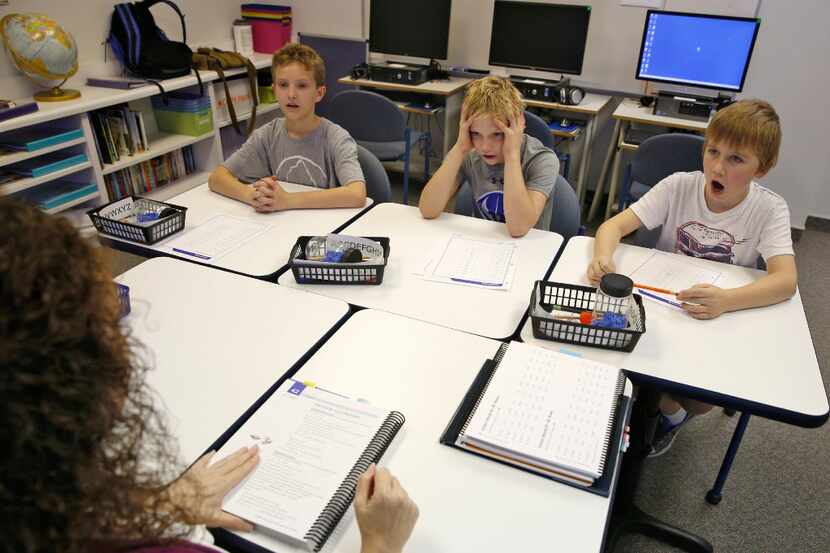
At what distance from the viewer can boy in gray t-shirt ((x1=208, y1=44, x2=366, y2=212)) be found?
2045mm

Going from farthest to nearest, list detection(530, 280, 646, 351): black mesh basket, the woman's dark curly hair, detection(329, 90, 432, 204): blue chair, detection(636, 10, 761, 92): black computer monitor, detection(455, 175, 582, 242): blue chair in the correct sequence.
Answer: detection(329, 90, 432, 204): blue chair → detection(636, 10, 761, 92): black computer monitor → detection(455, 175, 582, 242): blue chair → detection(530, 280, 646, 351): black mesh basket → the woman's dark curly hair

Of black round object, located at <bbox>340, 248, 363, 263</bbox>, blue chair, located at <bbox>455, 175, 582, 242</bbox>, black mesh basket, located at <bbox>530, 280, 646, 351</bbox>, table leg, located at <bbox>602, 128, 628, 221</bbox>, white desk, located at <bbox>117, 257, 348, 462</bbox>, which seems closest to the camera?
white desk, located at <bbox>117, 257, 348, 462</bbox>

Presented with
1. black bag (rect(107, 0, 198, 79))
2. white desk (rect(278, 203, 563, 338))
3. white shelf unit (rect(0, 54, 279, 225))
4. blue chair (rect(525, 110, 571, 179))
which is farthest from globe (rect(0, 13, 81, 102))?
blue chair (rect(525, 110, 571, 179))

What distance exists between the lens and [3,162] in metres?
2.47

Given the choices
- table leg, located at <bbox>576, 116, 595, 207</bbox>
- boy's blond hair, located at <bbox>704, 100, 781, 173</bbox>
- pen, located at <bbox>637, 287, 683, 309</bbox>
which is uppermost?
boy's blond hair, located at <bbox>704, 100, 781, 173</bbox>

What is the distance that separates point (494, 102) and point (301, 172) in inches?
31.3

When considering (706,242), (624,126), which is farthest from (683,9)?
(706,242)

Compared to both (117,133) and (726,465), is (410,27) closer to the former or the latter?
(117,133)

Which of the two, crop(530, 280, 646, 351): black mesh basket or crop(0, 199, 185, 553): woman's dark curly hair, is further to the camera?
crop(530, 280, 646, 351): black mesh basket

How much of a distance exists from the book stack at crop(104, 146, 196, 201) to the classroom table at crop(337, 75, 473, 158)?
46.4 inches

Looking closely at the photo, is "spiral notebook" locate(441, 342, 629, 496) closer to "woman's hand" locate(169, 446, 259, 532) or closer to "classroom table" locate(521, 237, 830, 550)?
"classroom table" locate(521, 237, 830, 550)

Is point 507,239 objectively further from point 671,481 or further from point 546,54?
point 546,54

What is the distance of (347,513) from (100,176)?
9.13ft

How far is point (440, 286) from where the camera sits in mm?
1442
